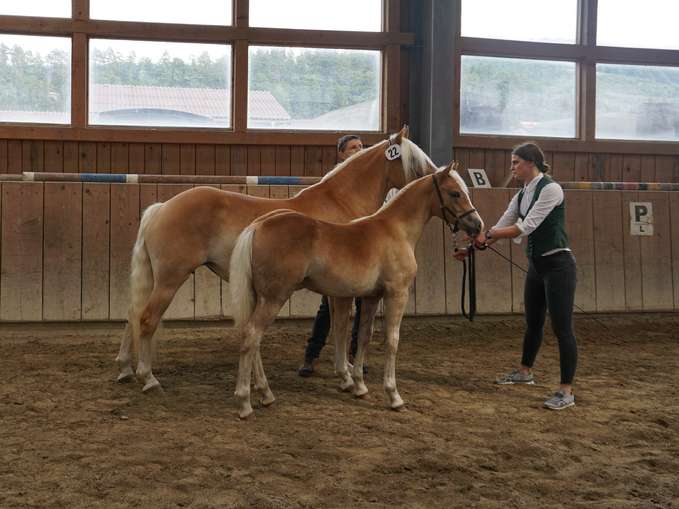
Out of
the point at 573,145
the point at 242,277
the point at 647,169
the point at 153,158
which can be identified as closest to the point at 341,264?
the point at 242,277

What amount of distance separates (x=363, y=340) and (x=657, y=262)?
14.6ft

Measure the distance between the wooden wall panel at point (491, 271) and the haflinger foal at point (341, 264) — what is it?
291 cm


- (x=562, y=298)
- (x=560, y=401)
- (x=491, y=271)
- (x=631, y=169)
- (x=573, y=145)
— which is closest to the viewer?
(x=560, y=401)

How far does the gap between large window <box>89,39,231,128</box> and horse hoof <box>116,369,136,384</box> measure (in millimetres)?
3825

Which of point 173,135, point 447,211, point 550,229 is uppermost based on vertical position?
point 173,135

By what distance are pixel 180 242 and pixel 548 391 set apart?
2.56 m

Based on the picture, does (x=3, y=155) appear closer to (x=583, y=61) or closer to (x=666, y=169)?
(x=583, y=61)

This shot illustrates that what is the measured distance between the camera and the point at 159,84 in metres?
7.99

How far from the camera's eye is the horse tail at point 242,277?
12.9 ft

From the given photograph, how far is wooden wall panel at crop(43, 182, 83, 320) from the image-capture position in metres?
6.48

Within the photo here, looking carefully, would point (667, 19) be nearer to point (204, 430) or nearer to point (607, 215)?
point (607, 215)

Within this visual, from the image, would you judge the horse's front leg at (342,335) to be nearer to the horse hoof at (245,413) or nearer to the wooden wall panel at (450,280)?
the horse hoof at (245,413)

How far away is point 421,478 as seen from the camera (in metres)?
3.07

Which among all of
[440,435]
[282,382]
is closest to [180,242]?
[282,382]
